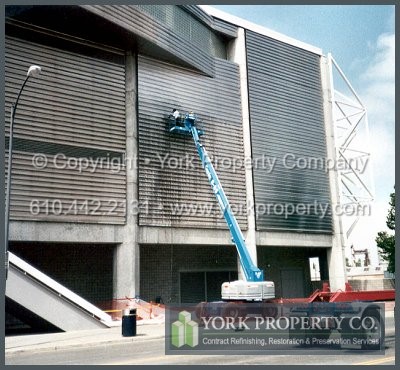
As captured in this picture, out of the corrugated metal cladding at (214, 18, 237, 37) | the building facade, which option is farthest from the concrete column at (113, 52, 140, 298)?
the corrugated metal cladding at (214, 18, 237, 37)

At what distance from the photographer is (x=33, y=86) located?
25625 mm

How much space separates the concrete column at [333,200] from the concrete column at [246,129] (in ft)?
28.9

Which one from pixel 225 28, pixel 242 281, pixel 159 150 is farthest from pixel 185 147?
pixel 242 281

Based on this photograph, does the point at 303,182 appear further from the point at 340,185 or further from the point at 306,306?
the point at 306,306

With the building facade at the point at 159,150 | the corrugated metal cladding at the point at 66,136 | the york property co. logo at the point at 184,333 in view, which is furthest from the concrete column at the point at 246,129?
the york property co. logo at the point at 184,333

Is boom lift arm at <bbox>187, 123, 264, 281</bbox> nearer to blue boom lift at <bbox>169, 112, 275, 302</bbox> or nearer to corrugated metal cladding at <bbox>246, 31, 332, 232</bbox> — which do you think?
blue boom lift at <bbox>169, 112, 275, 302</bbox>

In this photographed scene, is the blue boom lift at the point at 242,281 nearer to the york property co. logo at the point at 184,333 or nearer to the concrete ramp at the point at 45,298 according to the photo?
the york property co. logo at the point at 184,333

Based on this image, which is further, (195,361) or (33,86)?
(33,86)

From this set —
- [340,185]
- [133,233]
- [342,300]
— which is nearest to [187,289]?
[133,233]

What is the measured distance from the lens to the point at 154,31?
28.7 m

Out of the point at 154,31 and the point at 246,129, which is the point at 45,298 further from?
the point at 246,129

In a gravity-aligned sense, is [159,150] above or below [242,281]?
above

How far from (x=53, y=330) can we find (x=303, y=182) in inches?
872

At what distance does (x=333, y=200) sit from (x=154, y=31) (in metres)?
19.7
